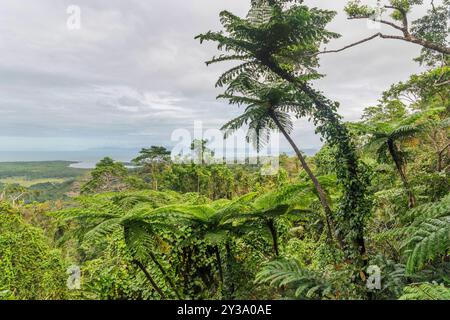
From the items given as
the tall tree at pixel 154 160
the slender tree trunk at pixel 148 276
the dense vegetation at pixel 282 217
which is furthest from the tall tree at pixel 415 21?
the tall tree at pixel 154 160

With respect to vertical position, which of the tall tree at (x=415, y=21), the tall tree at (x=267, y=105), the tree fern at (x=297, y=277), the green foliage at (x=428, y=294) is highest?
the tall tree at (x=415, y=21)

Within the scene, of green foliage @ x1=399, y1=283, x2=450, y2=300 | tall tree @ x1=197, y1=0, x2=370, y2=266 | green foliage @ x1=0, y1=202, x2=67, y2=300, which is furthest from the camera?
green foliage @ x1=0, y1=202, x2=67, y2=300

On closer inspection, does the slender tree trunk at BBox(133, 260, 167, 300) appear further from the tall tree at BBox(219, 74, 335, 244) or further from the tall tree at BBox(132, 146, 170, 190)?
the tall tree at BBox(132, 146, 170, 190)

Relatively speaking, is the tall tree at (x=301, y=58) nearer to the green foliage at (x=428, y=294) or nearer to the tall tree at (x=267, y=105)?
the tall tree at (x=267, y=105)

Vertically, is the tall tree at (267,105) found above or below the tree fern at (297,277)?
above

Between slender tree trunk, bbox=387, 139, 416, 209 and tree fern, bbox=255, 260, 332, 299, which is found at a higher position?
slender tree trunk, bbox=387, 139, 416, 209

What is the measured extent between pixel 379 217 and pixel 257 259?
Answer: 272 cm

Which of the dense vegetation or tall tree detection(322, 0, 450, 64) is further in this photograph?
tall tree detection(322, 0, 450, 64)

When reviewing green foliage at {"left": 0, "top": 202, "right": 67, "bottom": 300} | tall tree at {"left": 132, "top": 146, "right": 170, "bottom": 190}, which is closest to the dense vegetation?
green foliage at {"left": 0, "top": 202, "right": 67, "bottom": 300}

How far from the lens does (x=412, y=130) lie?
407 cm

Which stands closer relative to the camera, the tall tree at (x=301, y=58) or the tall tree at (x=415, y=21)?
the tall tree at (x=301, y=58)

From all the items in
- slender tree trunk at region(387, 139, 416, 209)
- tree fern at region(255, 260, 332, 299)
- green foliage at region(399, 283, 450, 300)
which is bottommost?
tree fern at region(255, 260, 332, 299)

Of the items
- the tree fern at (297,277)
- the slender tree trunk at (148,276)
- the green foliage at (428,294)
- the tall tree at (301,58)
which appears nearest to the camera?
the green foliage at (428,294)

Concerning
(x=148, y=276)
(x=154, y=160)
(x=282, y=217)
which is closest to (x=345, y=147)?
(x=282, y=217)
